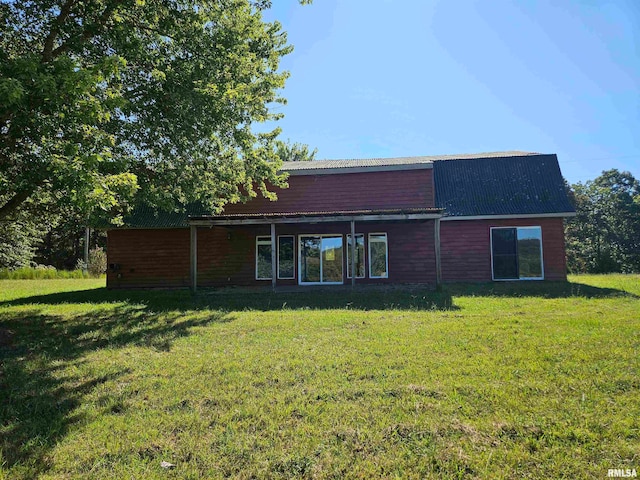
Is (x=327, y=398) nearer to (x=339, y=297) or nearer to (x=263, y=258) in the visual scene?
(x=339, y=297)

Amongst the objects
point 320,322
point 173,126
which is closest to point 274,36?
point 173,126

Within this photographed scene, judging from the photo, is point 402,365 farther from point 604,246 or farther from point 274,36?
point 604,246

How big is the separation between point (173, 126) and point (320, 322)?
4889mm

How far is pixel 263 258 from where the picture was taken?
1562 cm

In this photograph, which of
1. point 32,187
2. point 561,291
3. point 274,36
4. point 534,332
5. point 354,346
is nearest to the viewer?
point 354,346

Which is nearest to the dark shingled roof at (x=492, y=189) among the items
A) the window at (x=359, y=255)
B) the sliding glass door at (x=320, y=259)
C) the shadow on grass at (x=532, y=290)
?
the shadow on grass at (x=532, y=290)

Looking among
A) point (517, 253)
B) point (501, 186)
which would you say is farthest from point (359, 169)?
point (517, 253)

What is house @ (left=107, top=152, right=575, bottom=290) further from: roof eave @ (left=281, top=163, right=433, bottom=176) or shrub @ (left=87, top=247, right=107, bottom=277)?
shrub @ (left=87, top=247, right=107, bottom=277)

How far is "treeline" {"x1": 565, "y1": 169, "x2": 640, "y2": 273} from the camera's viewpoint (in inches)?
1256

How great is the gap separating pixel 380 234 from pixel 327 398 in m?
11.4

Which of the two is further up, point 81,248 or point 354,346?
point 81,248

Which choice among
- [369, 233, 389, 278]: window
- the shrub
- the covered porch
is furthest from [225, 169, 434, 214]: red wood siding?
the shrub

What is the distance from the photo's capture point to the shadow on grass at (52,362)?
10.8 feet

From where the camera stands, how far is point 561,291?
11.7 metres
